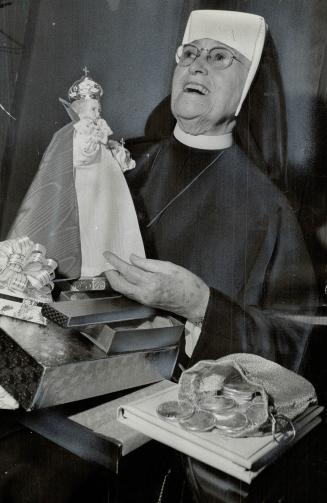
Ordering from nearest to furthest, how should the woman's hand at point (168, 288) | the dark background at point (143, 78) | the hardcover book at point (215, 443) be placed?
1. the hardcover book at point (215, 443)
2. the dark background at point (143, 78)
3. the woman's hand at point (168, 288)

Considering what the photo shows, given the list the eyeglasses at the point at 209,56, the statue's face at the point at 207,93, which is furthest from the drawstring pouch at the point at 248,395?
the eyeglasses at the point at 209,56

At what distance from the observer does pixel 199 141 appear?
3.80 feet

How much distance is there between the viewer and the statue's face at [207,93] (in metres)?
1.09

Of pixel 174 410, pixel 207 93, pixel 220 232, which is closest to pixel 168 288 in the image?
pixel 220 232

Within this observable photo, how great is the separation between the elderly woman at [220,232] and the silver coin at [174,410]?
0.23m

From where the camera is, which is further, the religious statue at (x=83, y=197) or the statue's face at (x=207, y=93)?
the religious statue at (x=83, y=197)

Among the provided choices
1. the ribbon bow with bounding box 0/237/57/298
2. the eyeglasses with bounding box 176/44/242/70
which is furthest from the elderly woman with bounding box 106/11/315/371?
the ribbon bow with bounding box 0/237/57/298

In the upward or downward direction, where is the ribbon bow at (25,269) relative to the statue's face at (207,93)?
downward

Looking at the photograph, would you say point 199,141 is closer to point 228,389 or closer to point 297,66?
point 297,66

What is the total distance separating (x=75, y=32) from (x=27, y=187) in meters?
0.41

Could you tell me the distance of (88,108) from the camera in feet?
4.16

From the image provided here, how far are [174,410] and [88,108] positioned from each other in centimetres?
76

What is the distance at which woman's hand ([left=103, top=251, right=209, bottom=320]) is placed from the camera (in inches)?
43.9

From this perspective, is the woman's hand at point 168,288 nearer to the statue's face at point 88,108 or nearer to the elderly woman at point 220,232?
the elderly woman at point 220,232
